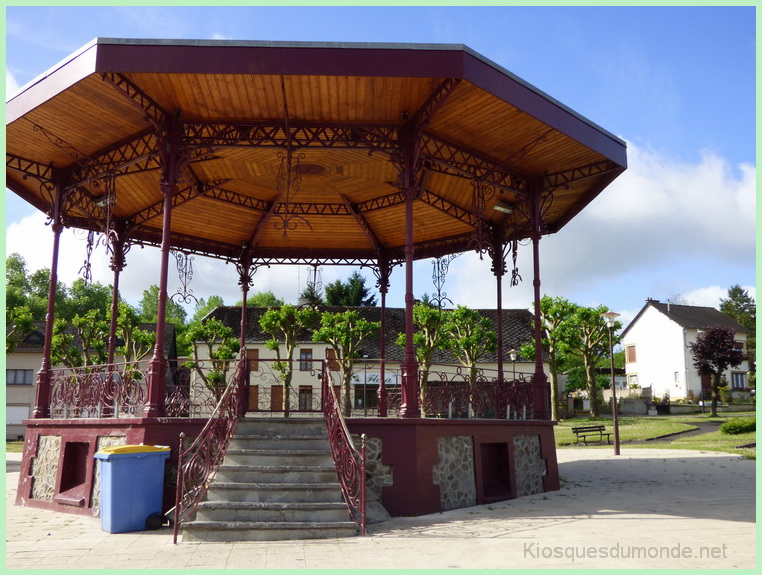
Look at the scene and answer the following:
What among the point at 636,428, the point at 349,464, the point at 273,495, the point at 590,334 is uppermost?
the point at 590,334

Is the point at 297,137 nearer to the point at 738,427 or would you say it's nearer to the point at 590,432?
the point at 590,432

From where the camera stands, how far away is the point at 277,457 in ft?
31.0

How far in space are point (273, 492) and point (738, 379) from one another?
57.6 m

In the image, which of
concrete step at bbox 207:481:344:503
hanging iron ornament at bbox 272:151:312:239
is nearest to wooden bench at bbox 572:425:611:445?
hanging iron ornament at bbox 272:151:312:239

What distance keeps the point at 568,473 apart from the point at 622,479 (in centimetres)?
187

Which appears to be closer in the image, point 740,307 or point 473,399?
point 473,399

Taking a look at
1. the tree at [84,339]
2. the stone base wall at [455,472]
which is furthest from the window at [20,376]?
the stone base wall at [455,472]

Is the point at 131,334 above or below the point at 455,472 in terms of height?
above

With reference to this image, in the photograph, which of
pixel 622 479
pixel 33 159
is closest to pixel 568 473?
pixel 622 479

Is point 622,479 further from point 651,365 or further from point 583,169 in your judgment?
point 651,365

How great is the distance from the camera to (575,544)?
7801 mm

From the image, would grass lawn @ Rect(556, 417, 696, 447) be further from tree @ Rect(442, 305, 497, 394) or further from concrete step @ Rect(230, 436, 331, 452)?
concrete step @ Rect(230, 436, 331, 452)

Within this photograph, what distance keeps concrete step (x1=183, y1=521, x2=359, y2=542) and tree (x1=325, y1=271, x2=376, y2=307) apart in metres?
50.4

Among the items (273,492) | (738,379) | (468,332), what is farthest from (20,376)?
(738,379)
